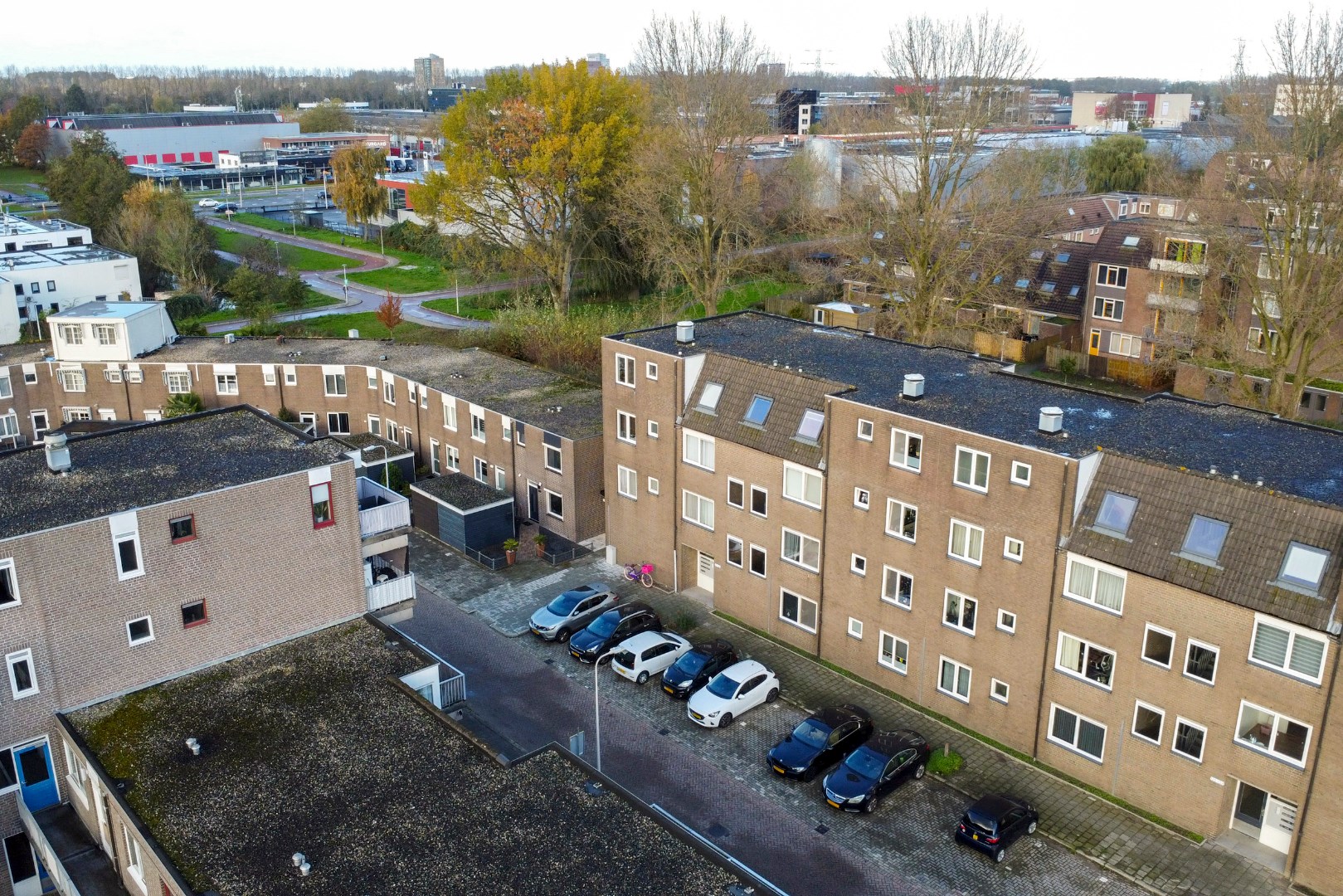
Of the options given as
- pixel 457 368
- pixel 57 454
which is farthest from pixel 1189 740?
pixel 457 368

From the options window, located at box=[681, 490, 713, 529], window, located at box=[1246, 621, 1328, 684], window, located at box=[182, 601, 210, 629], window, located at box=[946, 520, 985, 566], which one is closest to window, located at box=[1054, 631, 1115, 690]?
window, located at box=[946, 520, 985, 566]

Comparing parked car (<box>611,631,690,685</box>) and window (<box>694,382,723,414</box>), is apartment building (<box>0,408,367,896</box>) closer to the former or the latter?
parked car (<box>611,631,690,685</box>)

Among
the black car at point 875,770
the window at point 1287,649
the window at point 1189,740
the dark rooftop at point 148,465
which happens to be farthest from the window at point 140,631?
the window at point 1189,740

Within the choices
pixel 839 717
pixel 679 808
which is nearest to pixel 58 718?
pixel 679 808

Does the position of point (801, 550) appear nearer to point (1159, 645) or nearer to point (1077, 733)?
point (1077, 733)

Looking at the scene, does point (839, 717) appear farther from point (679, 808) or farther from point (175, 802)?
point (175, 802)
